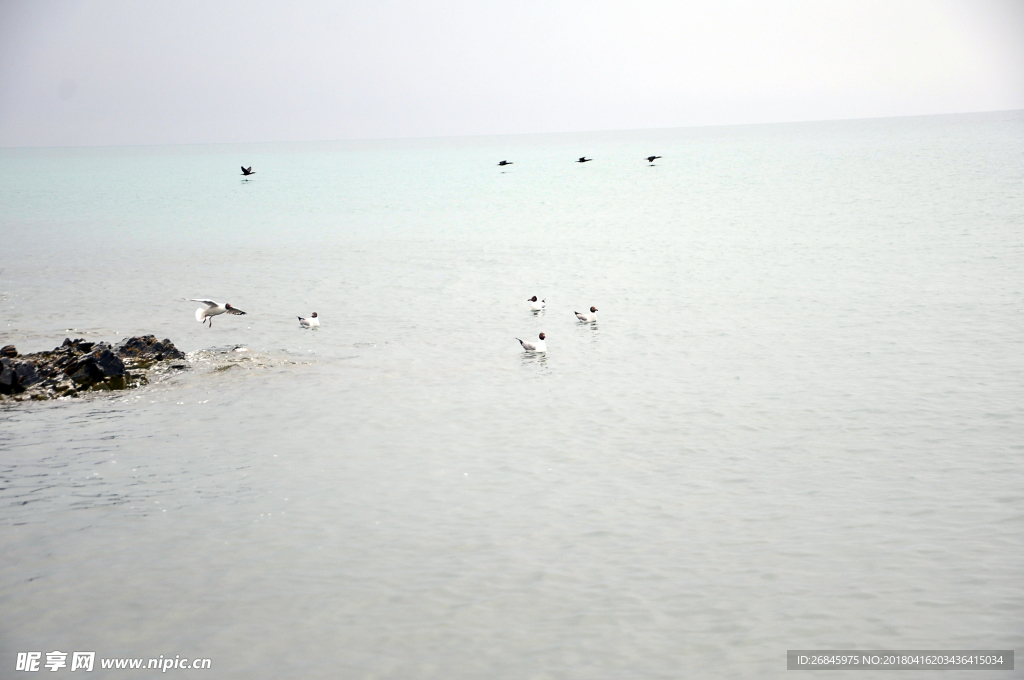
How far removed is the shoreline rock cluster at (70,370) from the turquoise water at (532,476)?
882 mm

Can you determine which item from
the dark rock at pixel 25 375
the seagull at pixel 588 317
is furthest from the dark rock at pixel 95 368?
the seagull at pixel 588 317

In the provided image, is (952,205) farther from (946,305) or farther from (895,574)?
(895,574)

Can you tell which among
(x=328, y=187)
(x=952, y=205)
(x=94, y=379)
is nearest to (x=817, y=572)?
(x=94, y=379)

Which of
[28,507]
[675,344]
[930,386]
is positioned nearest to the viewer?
[28,507]

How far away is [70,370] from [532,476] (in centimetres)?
1383

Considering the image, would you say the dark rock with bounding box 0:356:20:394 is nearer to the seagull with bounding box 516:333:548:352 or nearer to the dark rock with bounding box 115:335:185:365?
the dark rock with bounding box 115:335:185:365

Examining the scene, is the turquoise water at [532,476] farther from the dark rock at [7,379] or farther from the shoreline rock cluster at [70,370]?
the dark rock at [7,379]

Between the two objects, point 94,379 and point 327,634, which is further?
point 94,379

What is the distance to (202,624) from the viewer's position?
39.2ft

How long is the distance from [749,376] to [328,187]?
113673mm

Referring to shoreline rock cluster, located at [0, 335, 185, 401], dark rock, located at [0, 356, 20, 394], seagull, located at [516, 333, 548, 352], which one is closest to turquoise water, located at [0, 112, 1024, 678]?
seagull, located at [516, 333, 548, 352]

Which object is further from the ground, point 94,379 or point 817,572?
point 94,379

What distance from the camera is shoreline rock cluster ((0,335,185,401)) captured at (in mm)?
22359

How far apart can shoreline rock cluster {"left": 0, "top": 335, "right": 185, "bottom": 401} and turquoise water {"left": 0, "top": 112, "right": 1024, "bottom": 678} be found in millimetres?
882
